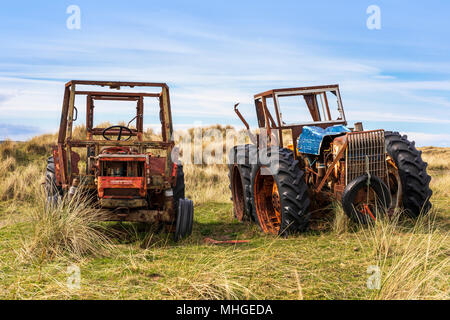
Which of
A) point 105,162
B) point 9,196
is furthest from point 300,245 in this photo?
point 9,196

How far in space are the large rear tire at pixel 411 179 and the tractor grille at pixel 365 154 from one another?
57 cm

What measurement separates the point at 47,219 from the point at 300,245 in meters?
3.35

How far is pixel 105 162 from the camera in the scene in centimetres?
651

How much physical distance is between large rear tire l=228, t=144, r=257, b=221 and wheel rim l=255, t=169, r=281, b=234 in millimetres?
219

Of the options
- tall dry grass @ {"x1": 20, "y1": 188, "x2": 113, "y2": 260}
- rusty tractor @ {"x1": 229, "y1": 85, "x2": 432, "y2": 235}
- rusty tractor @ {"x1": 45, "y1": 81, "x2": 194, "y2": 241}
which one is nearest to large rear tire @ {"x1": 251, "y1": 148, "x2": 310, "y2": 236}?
rusty tractor @ {"x1": 229, "y1": 85, "x2": 432, "y2": 235}

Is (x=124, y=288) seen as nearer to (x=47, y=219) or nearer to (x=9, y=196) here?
(x=47, y=219)

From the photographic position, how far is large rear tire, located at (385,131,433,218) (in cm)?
721

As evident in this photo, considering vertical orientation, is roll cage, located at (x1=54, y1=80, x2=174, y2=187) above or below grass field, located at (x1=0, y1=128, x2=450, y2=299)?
above

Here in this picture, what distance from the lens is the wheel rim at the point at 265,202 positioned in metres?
7.58

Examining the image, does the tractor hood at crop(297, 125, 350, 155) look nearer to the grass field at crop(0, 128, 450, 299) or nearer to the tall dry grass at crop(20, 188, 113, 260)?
the grass field at crop(0, 128, 450, 299)

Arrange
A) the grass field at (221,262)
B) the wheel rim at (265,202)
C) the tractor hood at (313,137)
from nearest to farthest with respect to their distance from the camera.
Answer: the grass field at (221,262), the tractor hood at (313,137), the wheel rim at (265,202)

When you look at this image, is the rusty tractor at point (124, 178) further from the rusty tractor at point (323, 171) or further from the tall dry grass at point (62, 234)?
the rusty tractor at point (323, 171)

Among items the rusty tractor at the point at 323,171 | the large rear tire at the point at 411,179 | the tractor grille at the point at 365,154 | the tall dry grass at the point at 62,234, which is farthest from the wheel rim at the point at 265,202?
the tall dry grass at the point at 62,234

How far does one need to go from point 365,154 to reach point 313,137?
97cm
